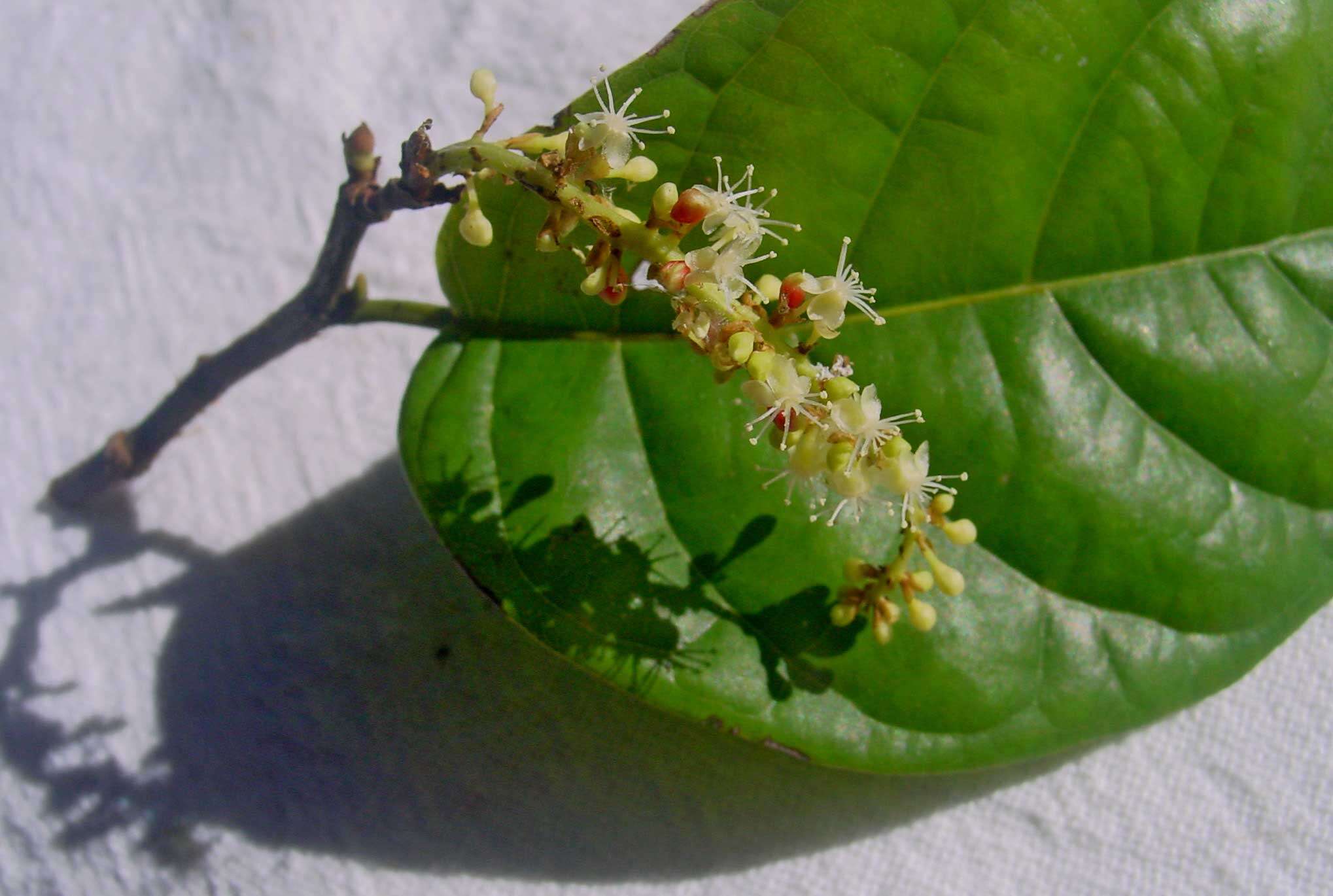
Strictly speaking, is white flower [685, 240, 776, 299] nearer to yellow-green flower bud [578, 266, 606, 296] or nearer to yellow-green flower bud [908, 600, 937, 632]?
yellow-green flower bud [578, 266, 606, 296]

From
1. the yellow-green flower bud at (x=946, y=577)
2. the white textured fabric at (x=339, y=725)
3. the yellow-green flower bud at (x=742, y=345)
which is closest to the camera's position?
the yellow-green flower bud at (x=742, y=345)

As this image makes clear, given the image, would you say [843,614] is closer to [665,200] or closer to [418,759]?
[665,200]

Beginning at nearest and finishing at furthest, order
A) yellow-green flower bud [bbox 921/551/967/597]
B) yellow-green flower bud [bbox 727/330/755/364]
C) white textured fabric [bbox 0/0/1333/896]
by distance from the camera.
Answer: yellow-green flower bud [bbox 727/330/755/364], yellow-green flower bud [bbox 921/551/967/597], white textured fabric [bbox 0/0/1333/896]

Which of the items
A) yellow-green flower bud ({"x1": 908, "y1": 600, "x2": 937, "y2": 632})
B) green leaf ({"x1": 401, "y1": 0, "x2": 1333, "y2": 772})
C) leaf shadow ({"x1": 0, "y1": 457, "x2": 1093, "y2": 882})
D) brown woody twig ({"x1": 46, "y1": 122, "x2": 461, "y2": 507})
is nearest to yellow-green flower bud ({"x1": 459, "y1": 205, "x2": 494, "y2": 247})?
brown woody twig ({"x1": 46, "y1": 122, "x2": 461, "y2": 507})

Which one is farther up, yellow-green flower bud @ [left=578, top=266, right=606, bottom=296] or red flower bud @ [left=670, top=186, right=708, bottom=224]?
red flower bud @ [left=670, top=186, right=708, bottom=224]

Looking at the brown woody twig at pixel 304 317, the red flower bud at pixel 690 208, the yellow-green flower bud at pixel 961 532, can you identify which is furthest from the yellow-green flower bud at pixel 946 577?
the brown woody twig at pixel 304 317

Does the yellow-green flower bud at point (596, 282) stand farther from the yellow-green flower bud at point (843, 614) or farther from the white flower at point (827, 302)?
the yellow-green flower bud at point (843, 614)

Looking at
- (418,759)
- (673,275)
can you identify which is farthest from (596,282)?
(418,759)

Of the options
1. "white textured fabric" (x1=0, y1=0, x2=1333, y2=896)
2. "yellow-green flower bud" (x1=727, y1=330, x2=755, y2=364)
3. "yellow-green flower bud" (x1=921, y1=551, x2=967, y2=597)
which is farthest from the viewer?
"white textured fabric" (x1=0, y1=0, x2=1333, y2=896)
